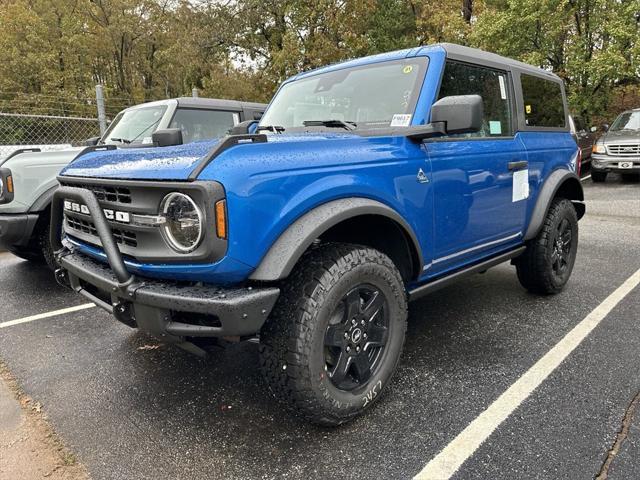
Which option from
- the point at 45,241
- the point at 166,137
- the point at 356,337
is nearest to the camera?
the point at 356,337

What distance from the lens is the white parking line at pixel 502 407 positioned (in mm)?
2049

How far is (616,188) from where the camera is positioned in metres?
10.6

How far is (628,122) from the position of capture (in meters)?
11.2

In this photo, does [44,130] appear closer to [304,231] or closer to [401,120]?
[401,120]

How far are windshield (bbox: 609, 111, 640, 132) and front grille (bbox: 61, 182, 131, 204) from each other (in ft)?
39.6

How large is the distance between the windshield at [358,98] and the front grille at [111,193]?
130cm

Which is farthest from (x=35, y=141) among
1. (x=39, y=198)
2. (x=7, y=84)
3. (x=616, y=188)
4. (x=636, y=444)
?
(x=7, y=84)

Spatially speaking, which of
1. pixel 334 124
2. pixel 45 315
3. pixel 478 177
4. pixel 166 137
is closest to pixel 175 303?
pixel 334 124

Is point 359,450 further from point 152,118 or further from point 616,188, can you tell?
point 616,188

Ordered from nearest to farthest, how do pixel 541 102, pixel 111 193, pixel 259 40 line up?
pixel 111 193, pixel 541 102, pixel 259 40

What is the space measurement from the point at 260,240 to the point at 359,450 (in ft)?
3.47

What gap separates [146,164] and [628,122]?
12.3 m

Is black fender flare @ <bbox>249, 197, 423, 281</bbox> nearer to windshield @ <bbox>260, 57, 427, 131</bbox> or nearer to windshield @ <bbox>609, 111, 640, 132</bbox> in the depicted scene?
windshield @ <bbox>260, 57, 427, 131</bbox>

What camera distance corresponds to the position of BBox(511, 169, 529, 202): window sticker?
11.1 ft
